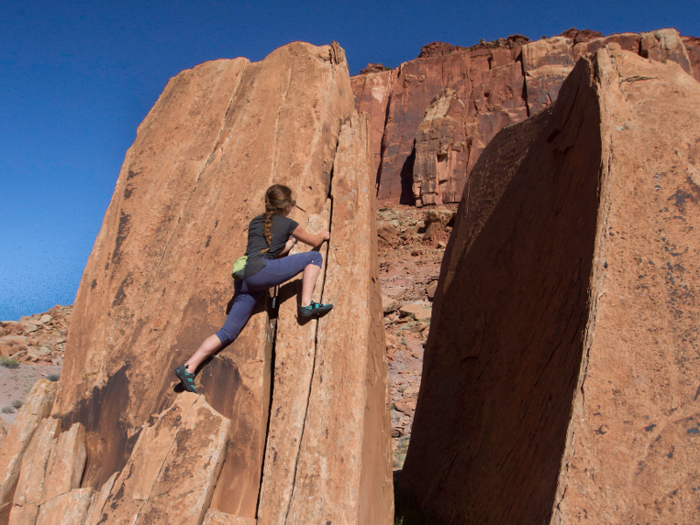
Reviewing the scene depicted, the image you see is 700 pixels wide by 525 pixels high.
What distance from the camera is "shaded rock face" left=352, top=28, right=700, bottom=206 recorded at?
84.3 ft

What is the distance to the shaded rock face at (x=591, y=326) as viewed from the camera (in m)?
1.50

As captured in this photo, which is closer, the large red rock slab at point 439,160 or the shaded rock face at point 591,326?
the shaded rock face at point 591,326

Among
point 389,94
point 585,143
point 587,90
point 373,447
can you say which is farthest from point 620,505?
point 389,94

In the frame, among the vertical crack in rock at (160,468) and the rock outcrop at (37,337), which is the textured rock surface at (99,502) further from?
the rock outcrop at (37,337)

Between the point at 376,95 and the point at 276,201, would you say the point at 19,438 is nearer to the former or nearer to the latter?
the point at 276,201

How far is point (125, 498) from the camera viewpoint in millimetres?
2268

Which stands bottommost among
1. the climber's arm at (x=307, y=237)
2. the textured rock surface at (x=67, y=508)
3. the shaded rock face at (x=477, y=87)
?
the textured rock surface at (x=67, y=508)

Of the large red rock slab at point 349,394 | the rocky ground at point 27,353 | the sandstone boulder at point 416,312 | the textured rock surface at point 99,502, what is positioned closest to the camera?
the large red rock slab at point 349,394

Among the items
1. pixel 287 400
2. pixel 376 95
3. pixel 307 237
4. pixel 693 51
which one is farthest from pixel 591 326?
pixel 693 51

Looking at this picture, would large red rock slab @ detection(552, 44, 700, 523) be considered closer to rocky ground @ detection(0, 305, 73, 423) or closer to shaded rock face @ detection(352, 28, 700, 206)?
rocky ground @ detection(0, 305, 73, 423)

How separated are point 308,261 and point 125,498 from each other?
1564 mm

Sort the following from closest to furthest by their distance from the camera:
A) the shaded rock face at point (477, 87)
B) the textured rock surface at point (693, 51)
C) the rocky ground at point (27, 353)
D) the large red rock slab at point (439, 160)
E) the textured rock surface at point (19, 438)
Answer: the textured rock surface at point (19, 438) → the rocky ground at point (27, 353) → the large red rock slab at point (439, 160) → the shaded rock face at point (477, 87) → the textured rock surface at point (693, 51)

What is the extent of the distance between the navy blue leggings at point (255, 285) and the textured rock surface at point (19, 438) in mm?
1486

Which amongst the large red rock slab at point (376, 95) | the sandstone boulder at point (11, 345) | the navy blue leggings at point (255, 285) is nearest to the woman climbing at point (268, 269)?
the navy blue leggings at point (255, 285)
